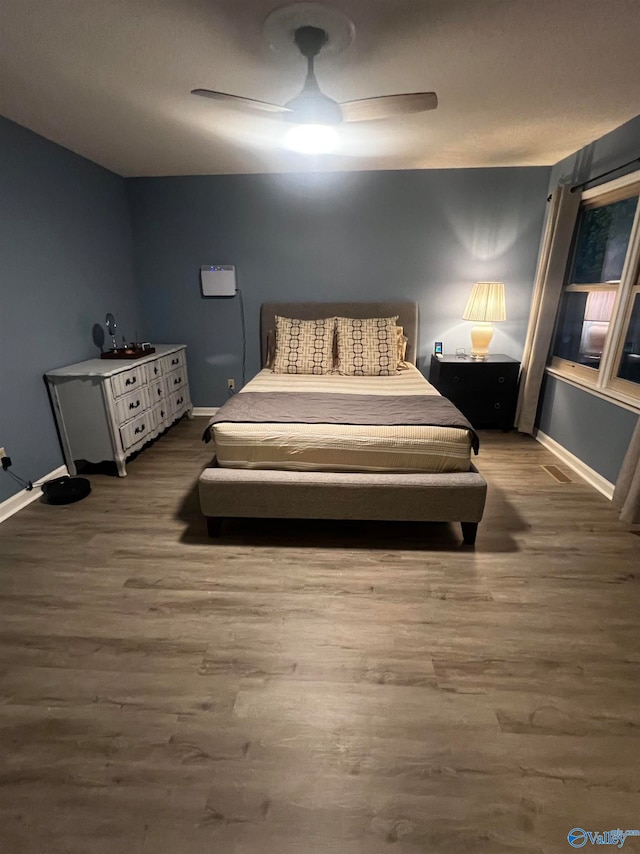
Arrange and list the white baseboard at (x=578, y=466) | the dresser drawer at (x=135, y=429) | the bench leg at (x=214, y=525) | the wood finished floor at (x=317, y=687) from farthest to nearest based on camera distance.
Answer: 1. the dresser drawer at (x=135, y=429)
2. the white baseboard at (x=578, y=466)
3. the bench leg at (x=214, y=525)
4. the wood finished floor at (x=317, y=687)

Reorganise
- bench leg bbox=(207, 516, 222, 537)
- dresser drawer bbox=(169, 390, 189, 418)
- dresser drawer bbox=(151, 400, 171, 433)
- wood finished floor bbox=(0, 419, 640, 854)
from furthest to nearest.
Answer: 1. dresser drawer bbox=(169, 390, 189, 418)
2. dresser drawer bbox=(151, 400, 171, 433)
3. bench leg bbox=(207, 516, 222, 537)
4. wood finished floor bbox=(0, 419, 640, 854)

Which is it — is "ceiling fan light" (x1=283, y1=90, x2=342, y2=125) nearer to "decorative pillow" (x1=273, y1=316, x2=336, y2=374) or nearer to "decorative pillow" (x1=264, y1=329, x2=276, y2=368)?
"decorative pillow" (x1=273, y1=316, x2=336, y2=374)

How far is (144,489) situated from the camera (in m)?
2.87

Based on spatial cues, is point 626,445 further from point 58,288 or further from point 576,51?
point 58,288

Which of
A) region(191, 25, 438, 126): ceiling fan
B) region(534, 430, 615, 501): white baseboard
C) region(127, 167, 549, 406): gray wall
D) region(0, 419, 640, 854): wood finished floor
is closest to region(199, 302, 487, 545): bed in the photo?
region(0, 419, 640, 854): wood finished floor

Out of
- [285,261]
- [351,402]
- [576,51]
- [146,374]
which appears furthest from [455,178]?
[146,374]

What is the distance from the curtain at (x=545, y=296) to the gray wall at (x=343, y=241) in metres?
0.41

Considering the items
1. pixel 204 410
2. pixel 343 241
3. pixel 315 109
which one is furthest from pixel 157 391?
pixel 315 109

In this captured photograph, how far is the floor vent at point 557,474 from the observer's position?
2.96m

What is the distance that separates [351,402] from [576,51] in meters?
1.94

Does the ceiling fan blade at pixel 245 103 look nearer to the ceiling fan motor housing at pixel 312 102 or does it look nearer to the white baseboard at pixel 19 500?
the ceiling fan motor housing at pixel 312 102

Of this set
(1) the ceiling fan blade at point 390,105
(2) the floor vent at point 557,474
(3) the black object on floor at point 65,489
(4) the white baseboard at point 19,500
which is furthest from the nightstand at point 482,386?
(4) the white baseboard at point 19,500

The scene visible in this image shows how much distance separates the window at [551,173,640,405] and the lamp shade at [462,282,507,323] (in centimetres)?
51

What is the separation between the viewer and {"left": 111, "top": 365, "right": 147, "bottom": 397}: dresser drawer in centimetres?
292
